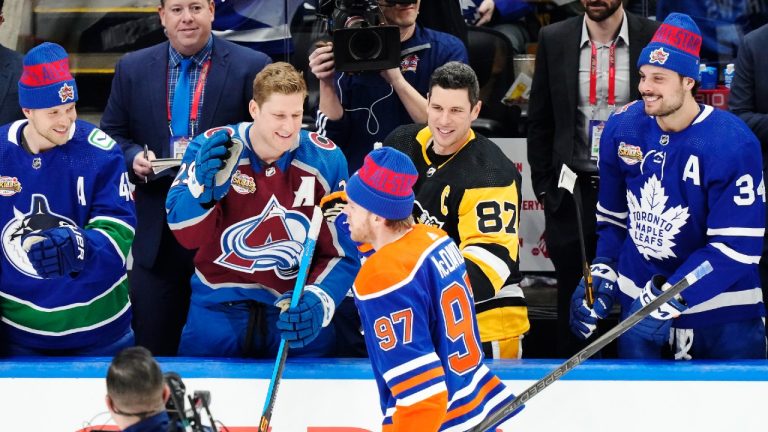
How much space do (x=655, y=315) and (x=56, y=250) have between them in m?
2.00

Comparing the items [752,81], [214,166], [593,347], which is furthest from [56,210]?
[752,81]

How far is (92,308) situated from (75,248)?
1.27 ft

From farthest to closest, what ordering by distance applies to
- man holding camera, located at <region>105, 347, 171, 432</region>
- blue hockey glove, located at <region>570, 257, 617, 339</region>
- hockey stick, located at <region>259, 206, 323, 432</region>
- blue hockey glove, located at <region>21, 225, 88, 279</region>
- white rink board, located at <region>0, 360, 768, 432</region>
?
1. blue hockey glove, located at <region>570, 257, 617, 339</region>
2. white rink board, located at <region>0, 360, 768, 432</region>
3. blue hockey glove, located at <region>21, 225, 88, 279</region>
4. hockey stick, located at <region>259, 206, 323, 432</region>
5. man holding camera, located at <region>105, 347, 171, 432</region>

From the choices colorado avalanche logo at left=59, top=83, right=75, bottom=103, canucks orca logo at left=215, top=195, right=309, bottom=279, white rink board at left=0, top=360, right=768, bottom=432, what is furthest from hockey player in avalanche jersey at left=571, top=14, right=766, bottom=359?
colorado avalanche logo at left=59, top=83, right=75, bottom=103

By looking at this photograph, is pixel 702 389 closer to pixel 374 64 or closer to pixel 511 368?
pixel 511 368

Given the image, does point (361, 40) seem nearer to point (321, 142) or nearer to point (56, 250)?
point (321, 142)

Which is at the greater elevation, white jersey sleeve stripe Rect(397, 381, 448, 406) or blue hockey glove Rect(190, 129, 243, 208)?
blue hockey glove Rect(190, 129, 243, 208)

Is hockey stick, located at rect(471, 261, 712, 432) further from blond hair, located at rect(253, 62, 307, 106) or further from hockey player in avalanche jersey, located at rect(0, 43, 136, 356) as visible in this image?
hockey player in avalanche jersey, located at rect(0, 43, 136, 356)

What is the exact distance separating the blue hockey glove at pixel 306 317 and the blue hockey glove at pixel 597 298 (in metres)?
0.97

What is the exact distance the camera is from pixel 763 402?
160 inches

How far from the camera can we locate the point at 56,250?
392 cm

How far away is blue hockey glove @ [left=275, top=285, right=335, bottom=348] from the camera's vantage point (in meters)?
3.96

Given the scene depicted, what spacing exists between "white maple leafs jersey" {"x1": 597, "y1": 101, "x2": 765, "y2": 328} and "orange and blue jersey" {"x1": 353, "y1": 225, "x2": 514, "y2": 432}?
112cm

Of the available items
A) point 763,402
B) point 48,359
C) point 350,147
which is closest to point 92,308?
point 48,359
